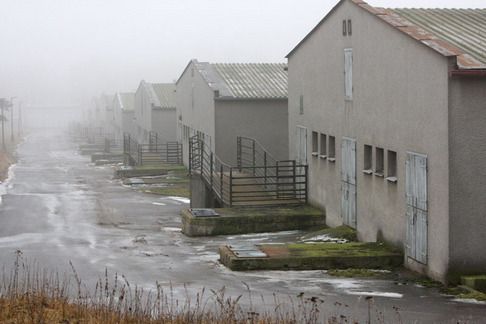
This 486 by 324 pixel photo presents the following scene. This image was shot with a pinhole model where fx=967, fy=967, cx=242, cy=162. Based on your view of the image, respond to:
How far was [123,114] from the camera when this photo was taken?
90.5 m

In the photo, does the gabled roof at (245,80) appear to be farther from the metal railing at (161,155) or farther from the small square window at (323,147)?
the small square window at (323,147)

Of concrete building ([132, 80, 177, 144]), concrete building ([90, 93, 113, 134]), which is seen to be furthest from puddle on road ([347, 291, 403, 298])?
concrete building ([90, 93, 113, 134])

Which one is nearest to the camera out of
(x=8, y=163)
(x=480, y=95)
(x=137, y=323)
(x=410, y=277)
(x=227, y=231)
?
(x=137, y=323)

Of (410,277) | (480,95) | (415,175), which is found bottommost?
(410,277)

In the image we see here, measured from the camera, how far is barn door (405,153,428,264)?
59.9 ft

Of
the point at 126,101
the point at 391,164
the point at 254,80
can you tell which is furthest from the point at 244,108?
the point at 126,101

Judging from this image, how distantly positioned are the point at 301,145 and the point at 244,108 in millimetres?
10024

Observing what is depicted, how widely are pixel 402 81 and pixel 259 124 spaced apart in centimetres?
1979

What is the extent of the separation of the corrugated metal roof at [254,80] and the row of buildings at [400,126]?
8471 millimetres

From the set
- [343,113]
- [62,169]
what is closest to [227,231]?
[343,113]

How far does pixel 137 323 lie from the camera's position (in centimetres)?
1138

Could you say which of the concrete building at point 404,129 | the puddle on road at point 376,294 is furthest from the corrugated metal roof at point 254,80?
the puddle on road at point 376,294

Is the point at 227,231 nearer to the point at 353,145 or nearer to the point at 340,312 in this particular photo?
the point at 353,145

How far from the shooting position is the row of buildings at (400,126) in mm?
17156
